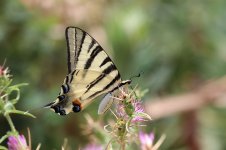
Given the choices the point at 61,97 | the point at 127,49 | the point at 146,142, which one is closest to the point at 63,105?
the point at 61,97

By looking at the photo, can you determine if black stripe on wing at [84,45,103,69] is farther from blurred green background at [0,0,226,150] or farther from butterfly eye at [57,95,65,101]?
blurred green background at [0,0,226,150]

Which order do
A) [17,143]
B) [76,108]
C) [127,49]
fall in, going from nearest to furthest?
[17,143] < [76,108] < [127,49]

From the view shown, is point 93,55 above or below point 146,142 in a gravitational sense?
above

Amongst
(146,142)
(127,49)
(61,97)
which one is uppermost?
(127,49)

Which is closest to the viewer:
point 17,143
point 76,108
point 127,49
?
point 17,143

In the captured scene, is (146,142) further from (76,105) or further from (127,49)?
(127,49)

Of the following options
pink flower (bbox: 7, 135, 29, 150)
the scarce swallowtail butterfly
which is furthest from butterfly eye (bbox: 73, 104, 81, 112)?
pink flower (bbox: 7, 135, 29, 150)

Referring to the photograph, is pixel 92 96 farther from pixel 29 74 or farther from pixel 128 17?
pixel 128 17
